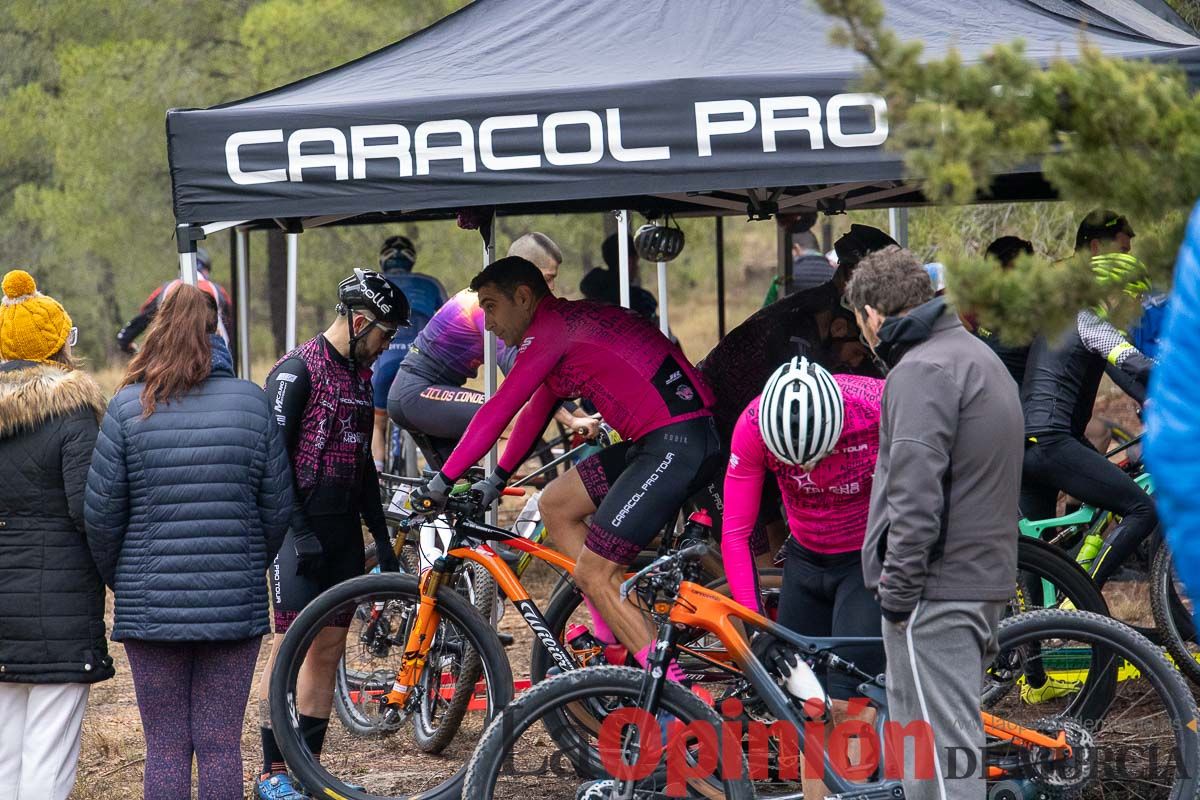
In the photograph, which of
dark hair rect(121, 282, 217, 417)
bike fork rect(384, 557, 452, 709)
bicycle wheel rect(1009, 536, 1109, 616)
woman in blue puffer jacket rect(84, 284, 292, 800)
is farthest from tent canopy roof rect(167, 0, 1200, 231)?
bicycle wheel rect(1009, 536, 1109, 616)

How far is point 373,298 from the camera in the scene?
17.1ft

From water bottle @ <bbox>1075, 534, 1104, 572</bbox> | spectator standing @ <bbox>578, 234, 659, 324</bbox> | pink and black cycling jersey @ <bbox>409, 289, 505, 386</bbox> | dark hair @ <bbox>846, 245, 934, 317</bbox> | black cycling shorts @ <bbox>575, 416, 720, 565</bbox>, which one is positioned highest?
dark hair @ <bbox>846, 245, 934, 317</bbox>

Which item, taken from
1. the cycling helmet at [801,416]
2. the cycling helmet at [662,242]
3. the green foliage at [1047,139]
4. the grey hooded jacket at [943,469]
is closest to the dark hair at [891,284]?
the grey hooded jacket at [943,469]

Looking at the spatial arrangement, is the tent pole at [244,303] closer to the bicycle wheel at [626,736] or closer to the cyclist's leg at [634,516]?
the cyclist's leg at [634,516]

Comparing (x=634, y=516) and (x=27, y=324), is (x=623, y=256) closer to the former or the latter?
(x=634, y=516)

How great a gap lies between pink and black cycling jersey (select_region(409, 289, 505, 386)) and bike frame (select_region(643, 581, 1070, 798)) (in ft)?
10.9

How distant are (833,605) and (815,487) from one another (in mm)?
430

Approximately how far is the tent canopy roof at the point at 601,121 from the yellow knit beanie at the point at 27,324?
56 centimetres

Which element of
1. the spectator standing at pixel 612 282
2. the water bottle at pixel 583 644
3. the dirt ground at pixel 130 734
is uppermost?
the spectator standing at pixel 612 282

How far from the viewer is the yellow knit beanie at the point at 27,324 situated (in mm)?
4707

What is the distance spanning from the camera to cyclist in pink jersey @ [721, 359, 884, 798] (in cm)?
439

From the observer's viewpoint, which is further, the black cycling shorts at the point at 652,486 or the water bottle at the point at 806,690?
the black cycling shorts at the point at 652,486

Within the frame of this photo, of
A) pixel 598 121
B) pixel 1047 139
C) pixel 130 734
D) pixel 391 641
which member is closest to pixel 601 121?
pixel 598 121

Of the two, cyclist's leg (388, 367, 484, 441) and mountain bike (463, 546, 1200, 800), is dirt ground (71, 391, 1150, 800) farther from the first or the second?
mountain bike (463, 546, 1200, 800)
